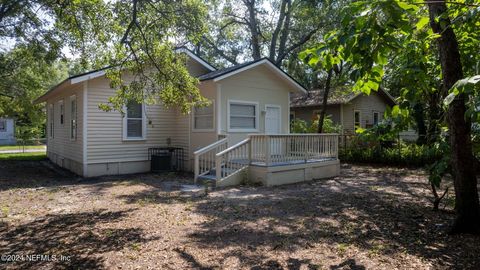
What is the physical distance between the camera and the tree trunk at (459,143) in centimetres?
459

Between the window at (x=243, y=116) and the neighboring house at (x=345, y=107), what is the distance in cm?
954

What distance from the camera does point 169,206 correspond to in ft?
22.5

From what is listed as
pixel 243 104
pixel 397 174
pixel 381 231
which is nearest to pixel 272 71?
pixel 243 104

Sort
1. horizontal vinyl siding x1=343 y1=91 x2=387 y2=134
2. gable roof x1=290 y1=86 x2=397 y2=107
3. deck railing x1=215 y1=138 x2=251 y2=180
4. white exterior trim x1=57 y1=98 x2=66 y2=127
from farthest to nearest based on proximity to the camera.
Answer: horizontal vinyl siding x1=343 y1=91 x2=387 y2=134
gable roof x1=290 y1=86 x2=397 y2=107
white exterior trim x1=57 y1=98 x2=66 y2=127
deck railing x1=215 y1=138 x2=251 y2=180

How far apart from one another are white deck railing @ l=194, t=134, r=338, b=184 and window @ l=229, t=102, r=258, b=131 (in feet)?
3.96

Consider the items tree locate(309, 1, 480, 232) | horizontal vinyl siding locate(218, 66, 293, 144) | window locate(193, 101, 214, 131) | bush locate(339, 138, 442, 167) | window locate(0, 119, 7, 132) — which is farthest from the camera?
window locate(0, 119, 7, 132)

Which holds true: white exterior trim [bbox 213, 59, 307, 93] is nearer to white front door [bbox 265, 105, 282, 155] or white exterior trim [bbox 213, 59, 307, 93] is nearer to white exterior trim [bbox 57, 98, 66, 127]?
white front door [bbox 265, 105, 282, 155]

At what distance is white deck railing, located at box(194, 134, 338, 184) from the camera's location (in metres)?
9.56

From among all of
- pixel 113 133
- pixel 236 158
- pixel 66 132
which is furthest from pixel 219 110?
pixel 66 132

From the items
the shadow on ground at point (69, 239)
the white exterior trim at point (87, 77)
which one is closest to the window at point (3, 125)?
the white exterior trim at point (87, 77)

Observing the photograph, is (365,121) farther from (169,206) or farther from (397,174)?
(169,206)

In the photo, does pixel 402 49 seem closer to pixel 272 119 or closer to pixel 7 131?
pixel 272 119

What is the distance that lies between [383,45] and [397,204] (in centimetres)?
466

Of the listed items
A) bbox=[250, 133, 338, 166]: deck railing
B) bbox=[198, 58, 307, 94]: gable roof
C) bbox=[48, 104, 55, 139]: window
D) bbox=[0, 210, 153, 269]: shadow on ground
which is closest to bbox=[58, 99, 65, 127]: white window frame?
bbox=[48, 104, 55, 139]: window
